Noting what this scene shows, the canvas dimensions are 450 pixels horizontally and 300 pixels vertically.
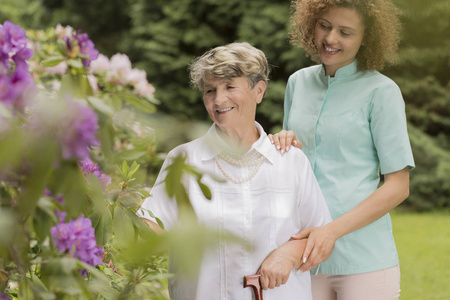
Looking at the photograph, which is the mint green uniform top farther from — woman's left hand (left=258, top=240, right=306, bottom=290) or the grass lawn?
the grass lawn

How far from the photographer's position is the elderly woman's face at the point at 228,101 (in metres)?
1.86

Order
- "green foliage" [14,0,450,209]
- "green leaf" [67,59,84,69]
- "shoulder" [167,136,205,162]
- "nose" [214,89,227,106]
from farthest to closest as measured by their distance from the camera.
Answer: "green foliage" [14,0,450,209]
"nose" [214,89,227,106]
"green leaf" [67,59,84,69]
"shoulder" [167,136,205,162]

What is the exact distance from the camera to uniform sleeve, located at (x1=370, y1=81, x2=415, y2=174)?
202 centimetres

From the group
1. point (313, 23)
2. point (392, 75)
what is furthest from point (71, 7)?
point (313, 23)

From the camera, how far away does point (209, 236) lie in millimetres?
469

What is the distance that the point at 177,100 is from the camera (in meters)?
13.5

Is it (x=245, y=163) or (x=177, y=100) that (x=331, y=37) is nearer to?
(x=245, y=163)

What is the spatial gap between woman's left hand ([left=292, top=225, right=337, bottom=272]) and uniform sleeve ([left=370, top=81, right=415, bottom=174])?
0.36 metres

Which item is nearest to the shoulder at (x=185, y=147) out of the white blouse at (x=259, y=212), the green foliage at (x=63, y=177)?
the green foliage at (x=63, y=177)

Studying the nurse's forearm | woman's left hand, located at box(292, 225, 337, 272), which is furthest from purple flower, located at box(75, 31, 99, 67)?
the nurse's forearm

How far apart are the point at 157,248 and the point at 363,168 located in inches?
68.4

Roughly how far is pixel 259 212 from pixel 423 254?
6.13m

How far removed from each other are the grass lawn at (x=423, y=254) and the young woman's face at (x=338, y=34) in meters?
4.31

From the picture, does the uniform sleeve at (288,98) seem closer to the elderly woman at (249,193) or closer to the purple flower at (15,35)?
the elderly woman at (249,193)
